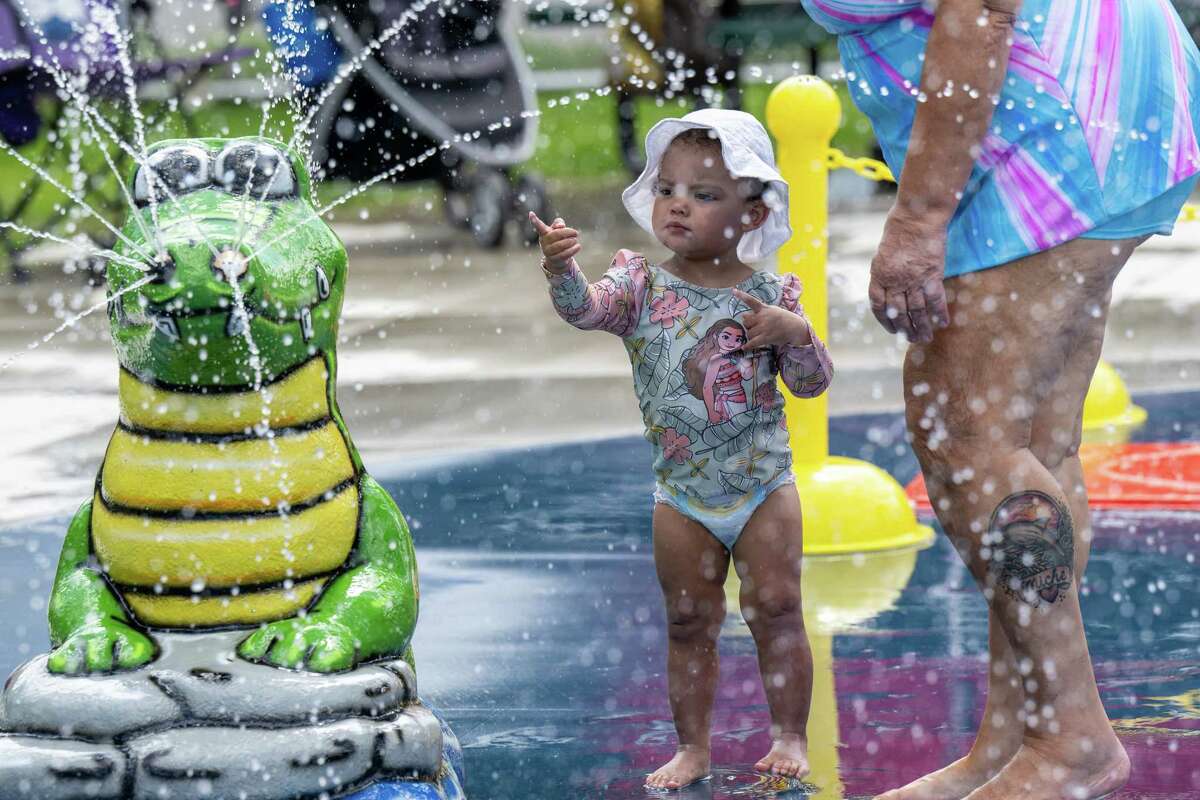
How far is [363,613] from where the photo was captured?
2.93 metres

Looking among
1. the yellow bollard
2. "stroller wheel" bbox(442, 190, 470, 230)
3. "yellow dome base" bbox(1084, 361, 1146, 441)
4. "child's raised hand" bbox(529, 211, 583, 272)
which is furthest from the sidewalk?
"child's raised hand" bbox(529, 211, 583, 272)

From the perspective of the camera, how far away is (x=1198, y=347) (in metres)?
9.05

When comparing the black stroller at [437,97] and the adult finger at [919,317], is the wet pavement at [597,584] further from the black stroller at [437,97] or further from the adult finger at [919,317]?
the black stroller at [437,97]

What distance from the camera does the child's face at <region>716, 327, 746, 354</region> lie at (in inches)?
131

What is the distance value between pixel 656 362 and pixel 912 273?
0.61 meters

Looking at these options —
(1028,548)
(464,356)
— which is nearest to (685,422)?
(1028,548)

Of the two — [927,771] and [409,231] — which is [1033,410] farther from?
[409,231]

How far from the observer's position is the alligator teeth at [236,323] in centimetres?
286

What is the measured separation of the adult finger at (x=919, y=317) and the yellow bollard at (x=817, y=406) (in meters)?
1.89

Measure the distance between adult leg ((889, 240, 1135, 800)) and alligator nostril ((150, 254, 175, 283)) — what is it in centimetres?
117

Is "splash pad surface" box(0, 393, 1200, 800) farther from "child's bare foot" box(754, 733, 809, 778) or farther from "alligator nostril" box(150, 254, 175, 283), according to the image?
"alligator nostril" box(150, 254, 175, 283)

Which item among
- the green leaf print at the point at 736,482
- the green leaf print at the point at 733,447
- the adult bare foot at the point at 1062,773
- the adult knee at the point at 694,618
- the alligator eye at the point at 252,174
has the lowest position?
the adult bare foot at the point at 1062,773

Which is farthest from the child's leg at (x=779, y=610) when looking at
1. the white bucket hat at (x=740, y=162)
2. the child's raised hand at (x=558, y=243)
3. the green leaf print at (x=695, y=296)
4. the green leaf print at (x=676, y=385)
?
the child's raised hand at (x=558, y=243)

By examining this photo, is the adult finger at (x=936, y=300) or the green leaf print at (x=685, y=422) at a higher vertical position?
the adult finger at (x=936, y=300)
